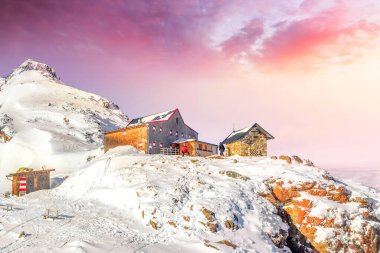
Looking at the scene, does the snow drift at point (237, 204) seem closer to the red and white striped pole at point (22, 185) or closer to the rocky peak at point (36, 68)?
the red and white striped pole at point (22, 185)

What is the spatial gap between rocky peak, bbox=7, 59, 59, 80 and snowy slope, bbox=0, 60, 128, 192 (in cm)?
520

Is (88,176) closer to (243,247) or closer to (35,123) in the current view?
(243,247)

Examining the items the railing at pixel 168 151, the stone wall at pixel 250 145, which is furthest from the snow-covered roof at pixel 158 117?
the stone wall at pixel 250 145

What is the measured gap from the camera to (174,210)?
26812mm

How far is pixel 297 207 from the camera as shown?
3011cm

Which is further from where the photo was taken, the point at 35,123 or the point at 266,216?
the point at 35,123

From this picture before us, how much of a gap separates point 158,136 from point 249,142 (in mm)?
15183

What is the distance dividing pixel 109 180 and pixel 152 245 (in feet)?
51.1

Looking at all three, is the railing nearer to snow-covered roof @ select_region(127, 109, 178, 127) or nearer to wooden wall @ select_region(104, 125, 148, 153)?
wooden wall @ select_region(104, 125, 148, 153)

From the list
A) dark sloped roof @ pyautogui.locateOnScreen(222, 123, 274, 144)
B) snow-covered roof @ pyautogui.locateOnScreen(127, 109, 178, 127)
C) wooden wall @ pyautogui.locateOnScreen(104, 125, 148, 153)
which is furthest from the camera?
snow-covered roof @ pyautogui.locateOnScreen(127, 109, 178, 127)

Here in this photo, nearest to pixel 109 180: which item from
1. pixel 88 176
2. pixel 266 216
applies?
pixel 88 176

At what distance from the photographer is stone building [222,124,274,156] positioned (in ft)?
158

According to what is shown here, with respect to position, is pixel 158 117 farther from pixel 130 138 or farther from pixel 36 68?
pixel 36 68

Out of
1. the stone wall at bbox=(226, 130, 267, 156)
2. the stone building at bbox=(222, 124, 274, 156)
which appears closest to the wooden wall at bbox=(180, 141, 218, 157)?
the stone building at bbox=(222, 124, 274, 156)
